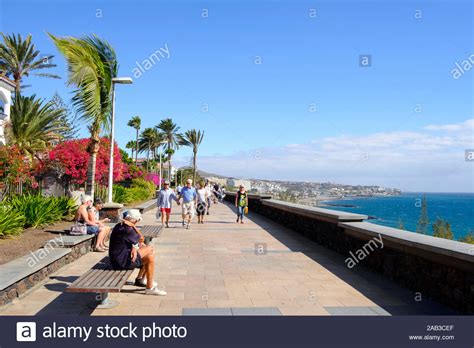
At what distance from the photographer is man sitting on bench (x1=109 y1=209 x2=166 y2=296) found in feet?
18.9

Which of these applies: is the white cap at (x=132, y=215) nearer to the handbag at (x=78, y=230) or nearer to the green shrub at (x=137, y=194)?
the handbag at (x=78, y=230)

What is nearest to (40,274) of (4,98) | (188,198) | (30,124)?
A: (188,198)

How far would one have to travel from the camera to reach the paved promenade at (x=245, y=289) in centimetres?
536

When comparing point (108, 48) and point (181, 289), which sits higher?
point (108, 48)

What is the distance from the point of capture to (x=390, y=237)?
679 cm

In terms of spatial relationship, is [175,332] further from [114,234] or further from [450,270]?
[450,270]

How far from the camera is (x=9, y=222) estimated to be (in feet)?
31.7

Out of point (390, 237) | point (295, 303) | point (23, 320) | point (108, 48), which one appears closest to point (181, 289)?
point (295, 303)

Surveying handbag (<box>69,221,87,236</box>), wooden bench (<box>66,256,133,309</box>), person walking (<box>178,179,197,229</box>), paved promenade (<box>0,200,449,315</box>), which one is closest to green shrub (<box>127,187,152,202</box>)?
person walking (<box>178,179,197,229</box>)

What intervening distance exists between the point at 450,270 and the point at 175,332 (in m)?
3.60

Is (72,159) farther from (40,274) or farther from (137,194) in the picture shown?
(40,274)

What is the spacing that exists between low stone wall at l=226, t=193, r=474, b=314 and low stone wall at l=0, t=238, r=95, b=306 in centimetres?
552

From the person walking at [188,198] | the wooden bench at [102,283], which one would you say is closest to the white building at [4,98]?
the person walking at [188,198]

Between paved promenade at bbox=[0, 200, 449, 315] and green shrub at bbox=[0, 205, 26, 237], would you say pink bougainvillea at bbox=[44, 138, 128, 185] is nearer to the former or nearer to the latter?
green shrub at bbox=[0, 205, 26, 237]
